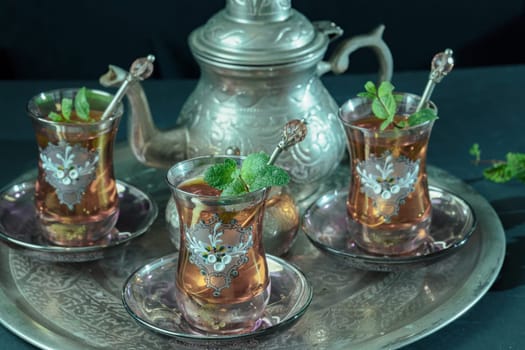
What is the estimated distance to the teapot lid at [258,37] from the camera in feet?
4.13

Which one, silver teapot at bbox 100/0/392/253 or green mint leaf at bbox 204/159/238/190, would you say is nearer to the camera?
green mint leaf at bbox 204/159/238/190

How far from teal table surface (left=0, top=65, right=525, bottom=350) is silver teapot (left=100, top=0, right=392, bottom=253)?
0.90ft

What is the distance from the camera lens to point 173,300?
1084mm

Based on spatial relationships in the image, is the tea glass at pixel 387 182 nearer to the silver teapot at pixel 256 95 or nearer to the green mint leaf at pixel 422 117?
the green mint leaf at pixel 422 117

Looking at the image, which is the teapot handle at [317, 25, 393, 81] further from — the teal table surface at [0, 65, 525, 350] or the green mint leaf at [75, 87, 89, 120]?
the green mint leaf at [75, 87, 89, 120]

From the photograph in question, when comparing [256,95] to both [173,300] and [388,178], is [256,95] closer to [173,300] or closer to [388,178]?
[388,178]

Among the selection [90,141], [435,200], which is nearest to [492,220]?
[435,200]

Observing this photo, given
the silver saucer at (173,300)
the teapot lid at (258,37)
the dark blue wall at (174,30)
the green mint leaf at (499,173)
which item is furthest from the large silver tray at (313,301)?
the dark blue wall at (174,30)

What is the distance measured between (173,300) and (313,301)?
0.17 meters

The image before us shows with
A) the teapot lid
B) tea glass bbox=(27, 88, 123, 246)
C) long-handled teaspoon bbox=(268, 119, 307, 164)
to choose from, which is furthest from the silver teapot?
long-handled teaspoon bbox=(268, 119, 307, 164)

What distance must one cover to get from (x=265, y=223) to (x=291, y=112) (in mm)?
193

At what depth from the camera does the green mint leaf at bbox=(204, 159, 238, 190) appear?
3.27 feet

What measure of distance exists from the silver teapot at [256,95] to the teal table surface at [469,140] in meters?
0.27

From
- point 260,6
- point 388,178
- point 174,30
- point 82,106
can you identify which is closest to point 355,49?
point 260,6
